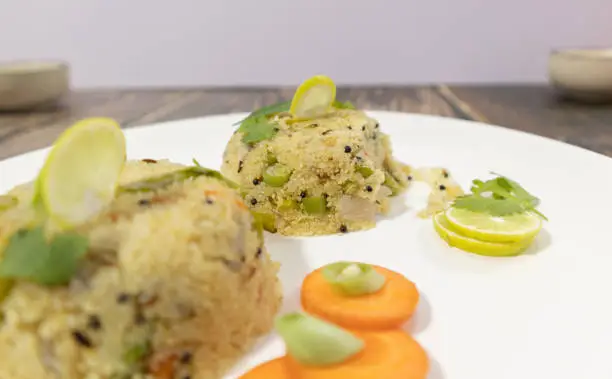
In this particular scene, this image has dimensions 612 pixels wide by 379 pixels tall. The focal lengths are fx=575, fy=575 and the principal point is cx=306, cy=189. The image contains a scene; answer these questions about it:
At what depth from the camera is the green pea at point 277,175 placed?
242 centimetres

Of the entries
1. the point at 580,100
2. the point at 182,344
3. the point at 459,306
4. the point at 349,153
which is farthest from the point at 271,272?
the point at 580,100

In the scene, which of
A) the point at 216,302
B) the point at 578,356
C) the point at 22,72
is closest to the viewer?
the point at 578,356

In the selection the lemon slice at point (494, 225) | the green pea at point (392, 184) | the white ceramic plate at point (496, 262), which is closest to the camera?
the white ceramic plate at point (496, 262)

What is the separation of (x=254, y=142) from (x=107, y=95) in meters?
3.73

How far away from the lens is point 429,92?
5469 mm

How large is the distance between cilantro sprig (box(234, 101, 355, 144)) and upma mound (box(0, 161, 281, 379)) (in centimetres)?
81

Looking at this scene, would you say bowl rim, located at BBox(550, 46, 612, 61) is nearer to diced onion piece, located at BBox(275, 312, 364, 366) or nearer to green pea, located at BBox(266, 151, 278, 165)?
green pea, located at BBox(266, 151, 278, 165)

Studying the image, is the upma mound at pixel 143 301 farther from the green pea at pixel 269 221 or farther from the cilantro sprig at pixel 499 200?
the cilantro sprig at pixel 499 200

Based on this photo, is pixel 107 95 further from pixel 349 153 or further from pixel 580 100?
pixel 580 100

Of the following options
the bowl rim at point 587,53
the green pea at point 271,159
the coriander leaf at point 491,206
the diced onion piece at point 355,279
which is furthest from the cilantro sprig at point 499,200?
the bowl rim at point 587,53

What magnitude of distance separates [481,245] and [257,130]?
1072mm

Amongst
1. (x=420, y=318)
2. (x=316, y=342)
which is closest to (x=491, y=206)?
(x=420, y=318)

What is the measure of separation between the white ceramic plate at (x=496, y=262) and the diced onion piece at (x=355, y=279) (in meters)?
0.17

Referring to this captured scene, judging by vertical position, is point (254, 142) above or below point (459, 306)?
above
